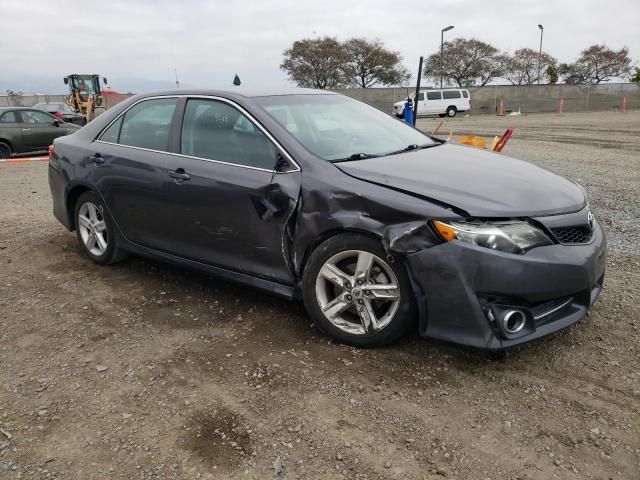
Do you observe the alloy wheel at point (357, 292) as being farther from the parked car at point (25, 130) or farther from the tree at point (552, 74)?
the tree at point (552, 74)

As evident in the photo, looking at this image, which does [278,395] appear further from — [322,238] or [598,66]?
[598,66]

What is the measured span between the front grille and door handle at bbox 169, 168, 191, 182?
7.72ft

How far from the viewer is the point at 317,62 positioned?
2215 inches

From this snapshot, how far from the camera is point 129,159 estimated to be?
4.19 metres

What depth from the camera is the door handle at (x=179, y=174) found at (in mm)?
3777

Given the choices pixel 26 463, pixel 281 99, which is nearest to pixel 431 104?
pixel 281 99

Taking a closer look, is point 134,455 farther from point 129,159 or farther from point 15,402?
point 129,159

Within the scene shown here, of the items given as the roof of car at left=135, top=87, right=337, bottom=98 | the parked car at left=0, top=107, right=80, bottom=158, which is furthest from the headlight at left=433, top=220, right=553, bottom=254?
the parked car at left=0, top=107, right=80, bottom=158

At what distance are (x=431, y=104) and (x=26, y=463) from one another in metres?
34.7

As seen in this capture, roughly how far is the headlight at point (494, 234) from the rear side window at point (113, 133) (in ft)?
9.53

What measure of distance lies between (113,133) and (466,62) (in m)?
59.2

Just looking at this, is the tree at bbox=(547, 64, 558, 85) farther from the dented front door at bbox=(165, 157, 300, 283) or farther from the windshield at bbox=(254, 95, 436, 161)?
the dented front door at bbox=(165, 157, 300, 283)

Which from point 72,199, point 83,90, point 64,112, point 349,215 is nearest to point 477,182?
point 349,215

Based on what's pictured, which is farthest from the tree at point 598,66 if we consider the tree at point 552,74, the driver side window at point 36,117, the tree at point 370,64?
the driver side window at point 36,117
